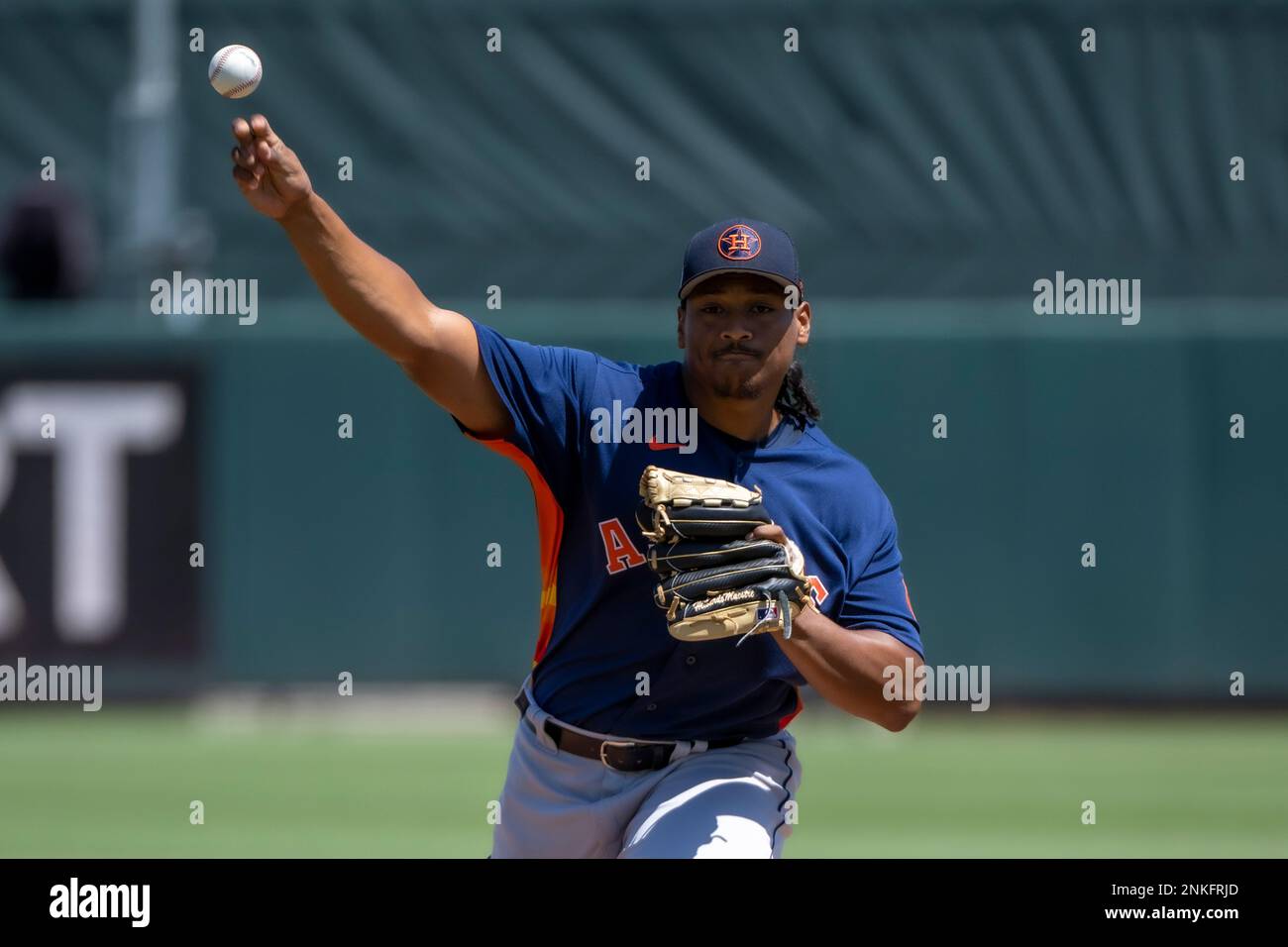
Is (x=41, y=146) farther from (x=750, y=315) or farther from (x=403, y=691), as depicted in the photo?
(x=750, y=315)

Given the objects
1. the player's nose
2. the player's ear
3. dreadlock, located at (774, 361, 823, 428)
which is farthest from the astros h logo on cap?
dreadlock, located at (774, 361, 823, 428)

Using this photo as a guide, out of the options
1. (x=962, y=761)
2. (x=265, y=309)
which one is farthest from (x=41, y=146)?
(x=962, y=761)

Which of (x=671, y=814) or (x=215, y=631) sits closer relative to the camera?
(x=671, y=814)

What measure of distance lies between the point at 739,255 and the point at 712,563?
79cm

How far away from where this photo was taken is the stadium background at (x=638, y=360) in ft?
34.3

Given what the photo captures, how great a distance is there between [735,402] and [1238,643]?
27.8 feet

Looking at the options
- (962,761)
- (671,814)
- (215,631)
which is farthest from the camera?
(215,631)

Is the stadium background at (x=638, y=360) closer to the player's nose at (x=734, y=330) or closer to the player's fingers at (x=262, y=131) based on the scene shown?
the player's nose at (x=734, y=330)

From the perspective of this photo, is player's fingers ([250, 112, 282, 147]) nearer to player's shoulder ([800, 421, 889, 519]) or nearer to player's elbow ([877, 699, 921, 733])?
player's shoulder ([800, 421, 889, 519])

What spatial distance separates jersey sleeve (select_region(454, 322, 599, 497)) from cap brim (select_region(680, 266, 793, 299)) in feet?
0.97

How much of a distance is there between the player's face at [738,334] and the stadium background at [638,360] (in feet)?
13.3

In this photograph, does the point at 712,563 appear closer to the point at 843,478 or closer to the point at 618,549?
the point at 618,549

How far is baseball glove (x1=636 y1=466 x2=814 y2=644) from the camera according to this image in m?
4.20
